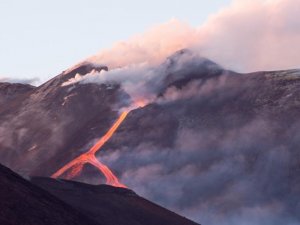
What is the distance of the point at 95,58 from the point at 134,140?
3958cm

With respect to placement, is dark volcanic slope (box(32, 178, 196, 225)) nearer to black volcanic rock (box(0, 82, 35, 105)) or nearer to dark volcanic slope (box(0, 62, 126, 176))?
dark volcanic slope (box(0, 62, 126, 176))

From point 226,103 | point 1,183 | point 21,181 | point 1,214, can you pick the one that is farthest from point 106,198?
point 226,103

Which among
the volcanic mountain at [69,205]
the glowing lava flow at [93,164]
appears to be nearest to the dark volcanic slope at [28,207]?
the volcanic mountain at [69,205]

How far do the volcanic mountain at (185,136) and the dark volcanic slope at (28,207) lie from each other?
7315 centimetres

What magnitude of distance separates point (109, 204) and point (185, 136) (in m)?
67.5

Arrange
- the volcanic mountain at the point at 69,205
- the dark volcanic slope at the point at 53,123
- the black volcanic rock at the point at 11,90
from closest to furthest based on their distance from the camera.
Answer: the volcanic mountain at the point at 69,205 → the dark volcanic slope at the point at 53,123 → the black volcanic rock at the point at 11,90

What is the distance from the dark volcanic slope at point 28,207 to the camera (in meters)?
49.6

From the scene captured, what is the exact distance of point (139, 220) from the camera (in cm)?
7819

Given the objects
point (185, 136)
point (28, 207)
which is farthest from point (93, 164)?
point (28, 207)

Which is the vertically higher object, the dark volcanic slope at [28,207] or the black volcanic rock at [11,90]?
the black volcanic rock at [11,90]

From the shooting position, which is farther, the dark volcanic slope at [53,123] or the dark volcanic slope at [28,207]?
the dark volcanic slope at [53,123]

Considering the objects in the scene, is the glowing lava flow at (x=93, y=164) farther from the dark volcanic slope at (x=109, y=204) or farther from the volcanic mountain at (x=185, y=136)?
the dark volcanic slope at (x=109, y=204)

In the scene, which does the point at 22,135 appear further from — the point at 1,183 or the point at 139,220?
the point at 1,183

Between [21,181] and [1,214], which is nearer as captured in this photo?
[1,214]
